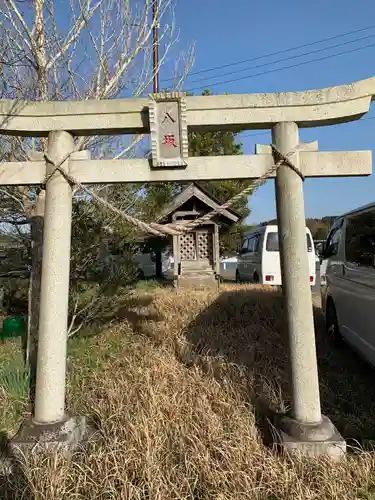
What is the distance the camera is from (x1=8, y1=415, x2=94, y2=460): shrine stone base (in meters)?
3.03

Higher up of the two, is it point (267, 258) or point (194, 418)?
point (267, 258)

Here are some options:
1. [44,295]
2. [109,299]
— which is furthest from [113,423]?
[109,299]

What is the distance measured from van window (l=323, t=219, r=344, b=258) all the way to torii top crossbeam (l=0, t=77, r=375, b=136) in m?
2.98

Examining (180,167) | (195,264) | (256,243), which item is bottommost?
(195,264)

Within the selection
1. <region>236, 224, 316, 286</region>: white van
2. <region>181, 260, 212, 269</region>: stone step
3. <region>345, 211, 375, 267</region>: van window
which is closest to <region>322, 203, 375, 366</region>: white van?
<region>345, 211, 375, 267</region>: van window

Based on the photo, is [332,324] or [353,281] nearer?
[353,281]

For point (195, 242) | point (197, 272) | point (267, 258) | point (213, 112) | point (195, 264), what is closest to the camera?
point (213, 112)

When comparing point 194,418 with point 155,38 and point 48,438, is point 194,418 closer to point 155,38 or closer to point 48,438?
point 48,438

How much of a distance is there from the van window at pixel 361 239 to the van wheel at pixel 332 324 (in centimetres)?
132

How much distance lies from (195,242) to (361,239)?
8.97 meters

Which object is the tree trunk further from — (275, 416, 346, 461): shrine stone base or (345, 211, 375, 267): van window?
(345, 211, 375, 267): van window

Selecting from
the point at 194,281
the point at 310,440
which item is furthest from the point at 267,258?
the point at 310,440

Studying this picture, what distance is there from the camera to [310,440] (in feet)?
9.95

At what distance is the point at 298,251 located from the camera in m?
3.27
